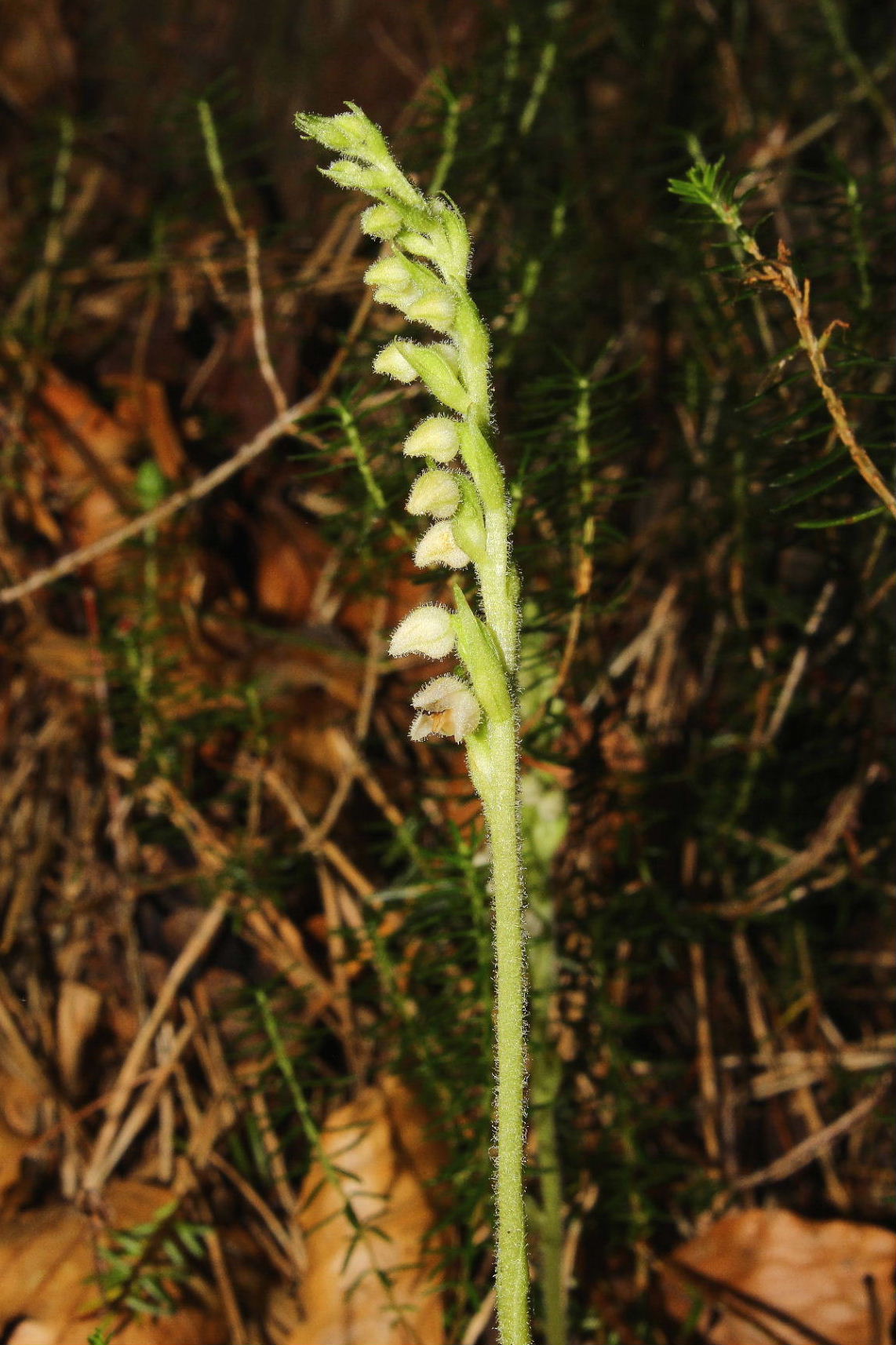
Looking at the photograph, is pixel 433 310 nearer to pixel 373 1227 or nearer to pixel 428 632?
pixel 428 632

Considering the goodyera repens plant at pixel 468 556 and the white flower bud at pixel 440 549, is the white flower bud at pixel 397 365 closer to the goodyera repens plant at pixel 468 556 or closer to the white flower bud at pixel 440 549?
the goodyera repens plant at pixel 468 556

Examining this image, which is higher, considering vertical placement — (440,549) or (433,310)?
(433,310)

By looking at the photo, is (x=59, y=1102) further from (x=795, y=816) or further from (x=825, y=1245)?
(x=795, y=816)

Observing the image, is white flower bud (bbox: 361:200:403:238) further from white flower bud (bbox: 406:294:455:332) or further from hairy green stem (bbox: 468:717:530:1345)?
hairy green stem (bbox: 468:717:530:1345)

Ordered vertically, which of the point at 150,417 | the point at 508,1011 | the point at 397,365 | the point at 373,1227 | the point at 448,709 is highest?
the point at 150,417

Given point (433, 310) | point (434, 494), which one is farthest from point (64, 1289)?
point (433, 310)

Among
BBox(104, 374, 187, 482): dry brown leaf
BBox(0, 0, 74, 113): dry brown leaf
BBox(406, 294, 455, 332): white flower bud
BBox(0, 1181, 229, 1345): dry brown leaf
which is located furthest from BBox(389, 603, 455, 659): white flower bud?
BBox(0, 0, 74, 113): dry brown leaf
